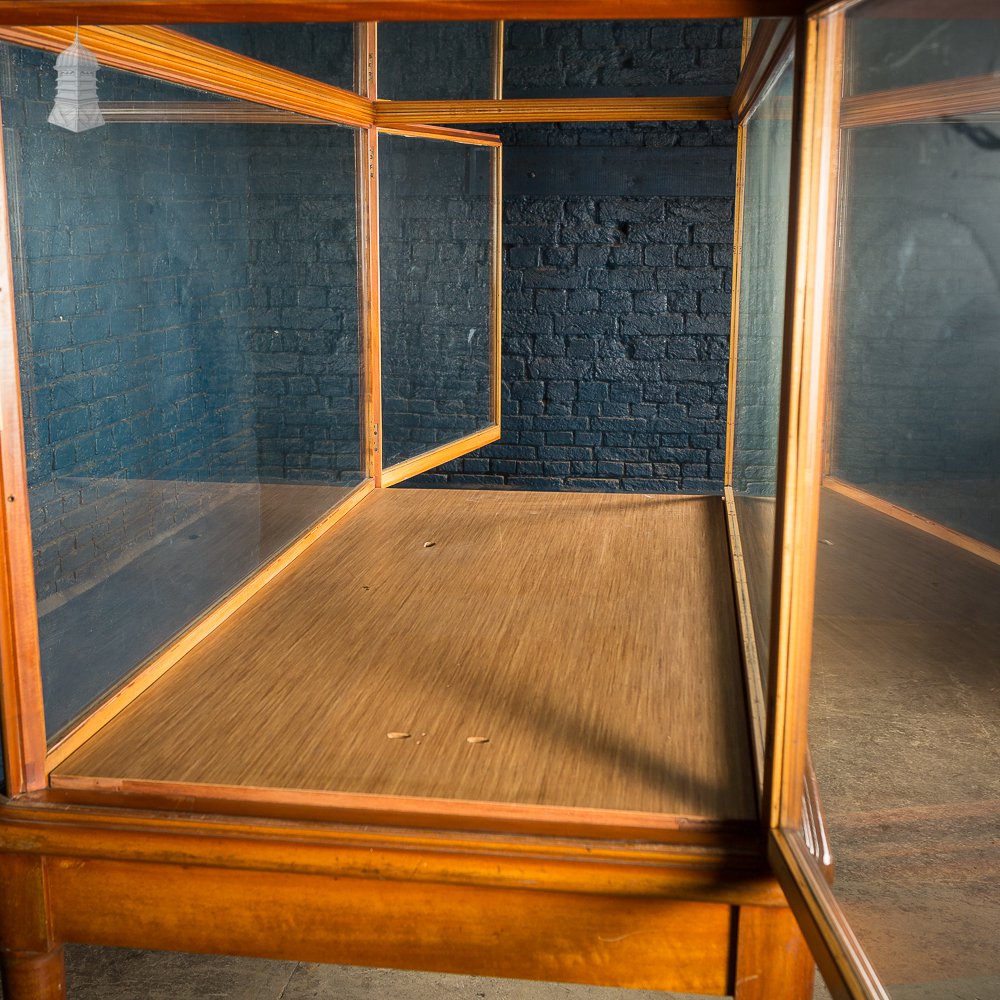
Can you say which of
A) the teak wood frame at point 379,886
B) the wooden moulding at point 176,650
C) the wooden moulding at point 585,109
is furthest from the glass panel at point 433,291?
the teak wood frame at point 379,886

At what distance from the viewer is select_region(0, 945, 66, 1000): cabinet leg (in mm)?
1185

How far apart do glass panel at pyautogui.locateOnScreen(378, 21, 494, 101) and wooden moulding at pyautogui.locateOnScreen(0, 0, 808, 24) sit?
1429 millimetres

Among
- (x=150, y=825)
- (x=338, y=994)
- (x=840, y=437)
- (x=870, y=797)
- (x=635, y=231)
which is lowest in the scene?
(x=338, y=994)

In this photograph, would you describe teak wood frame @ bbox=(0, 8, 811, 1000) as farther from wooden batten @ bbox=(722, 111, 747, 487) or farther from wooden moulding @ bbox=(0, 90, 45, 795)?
wooden batten @ bbox=(722, 111, 747, 487)

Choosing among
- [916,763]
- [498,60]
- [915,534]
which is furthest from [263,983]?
[498,60]

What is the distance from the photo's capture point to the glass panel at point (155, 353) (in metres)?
1.17

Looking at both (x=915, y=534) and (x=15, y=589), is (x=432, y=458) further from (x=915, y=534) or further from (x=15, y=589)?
(x=915, y=534)

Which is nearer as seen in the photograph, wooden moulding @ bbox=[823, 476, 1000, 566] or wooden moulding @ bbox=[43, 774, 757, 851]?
wooden moulding @ bbox=[823, 476, 1000, 566]

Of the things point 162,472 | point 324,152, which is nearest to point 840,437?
point 162,472

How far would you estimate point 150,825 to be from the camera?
1.12m

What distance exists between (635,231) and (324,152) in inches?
74.0

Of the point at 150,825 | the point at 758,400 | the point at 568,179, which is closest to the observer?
the point at 150,825

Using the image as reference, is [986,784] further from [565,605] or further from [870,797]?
[565,605]

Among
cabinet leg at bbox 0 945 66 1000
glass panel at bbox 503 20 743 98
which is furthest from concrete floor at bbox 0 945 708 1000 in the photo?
glass panel at bbox 503 20 743 98
